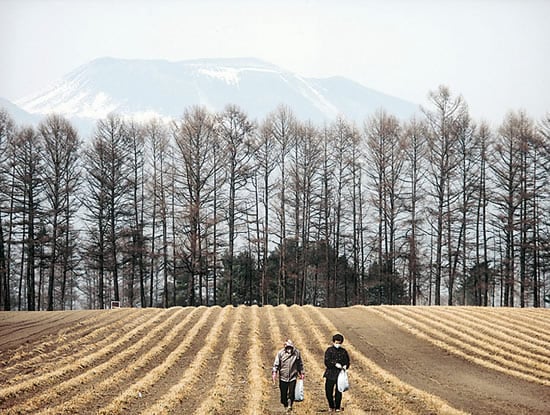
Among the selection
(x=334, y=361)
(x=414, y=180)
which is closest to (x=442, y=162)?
(x=414, y=180)

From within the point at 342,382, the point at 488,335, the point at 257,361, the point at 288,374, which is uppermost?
the point at 288,374

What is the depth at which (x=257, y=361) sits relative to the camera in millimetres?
23656

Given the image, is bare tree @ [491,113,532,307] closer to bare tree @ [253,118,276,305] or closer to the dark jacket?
bare tree @ [253,118,276,305]

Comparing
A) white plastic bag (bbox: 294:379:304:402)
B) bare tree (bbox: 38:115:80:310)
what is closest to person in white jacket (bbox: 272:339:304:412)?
white plastic bag (bbox: 294:379:304:402)

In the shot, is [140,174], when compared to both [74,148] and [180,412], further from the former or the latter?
[180,412]

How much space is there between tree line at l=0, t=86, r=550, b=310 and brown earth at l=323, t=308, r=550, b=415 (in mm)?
22536

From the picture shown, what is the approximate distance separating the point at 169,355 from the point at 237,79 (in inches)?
6057

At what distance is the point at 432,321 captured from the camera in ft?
111

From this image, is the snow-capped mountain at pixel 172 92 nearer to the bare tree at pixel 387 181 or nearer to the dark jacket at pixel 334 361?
the bare tree at pixel 387 181

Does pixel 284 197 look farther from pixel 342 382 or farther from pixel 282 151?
pixel 342 382

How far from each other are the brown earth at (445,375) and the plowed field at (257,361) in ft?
0.18

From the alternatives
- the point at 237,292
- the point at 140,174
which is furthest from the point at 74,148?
the point at 237,292

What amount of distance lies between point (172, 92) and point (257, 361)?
15490 cm

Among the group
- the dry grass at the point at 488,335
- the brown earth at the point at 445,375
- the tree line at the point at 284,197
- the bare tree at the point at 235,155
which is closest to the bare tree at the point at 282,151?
the tree line at the point at 284,197
